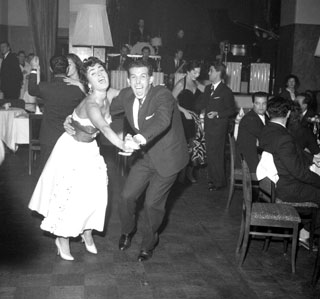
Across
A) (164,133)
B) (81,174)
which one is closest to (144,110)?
(164,133)

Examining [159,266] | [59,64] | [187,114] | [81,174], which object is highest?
[59,64]

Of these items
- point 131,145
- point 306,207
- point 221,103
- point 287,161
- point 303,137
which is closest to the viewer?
point 131,145

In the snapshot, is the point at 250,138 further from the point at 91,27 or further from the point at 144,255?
the point at 91,27

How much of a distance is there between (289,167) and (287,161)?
49 millimetres

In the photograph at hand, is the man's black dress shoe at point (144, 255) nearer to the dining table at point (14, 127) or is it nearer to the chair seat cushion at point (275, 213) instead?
the chair seat cushion at point (275, 213)

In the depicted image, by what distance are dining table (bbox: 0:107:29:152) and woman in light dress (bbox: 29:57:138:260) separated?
3.56 meters

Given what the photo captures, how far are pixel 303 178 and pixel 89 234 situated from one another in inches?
64.1

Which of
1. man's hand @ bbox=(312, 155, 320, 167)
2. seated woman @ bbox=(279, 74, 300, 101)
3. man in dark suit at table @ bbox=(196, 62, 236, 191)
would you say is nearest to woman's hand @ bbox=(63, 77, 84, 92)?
man in dark suit at table @ bbox=(196, 62, 236, 191)

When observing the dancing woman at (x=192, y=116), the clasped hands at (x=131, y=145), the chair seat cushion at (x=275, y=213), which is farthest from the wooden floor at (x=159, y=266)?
the dancing woman at (x=192, y=116)

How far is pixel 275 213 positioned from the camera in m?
3.74

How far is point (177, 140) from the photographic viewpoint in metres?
3.72

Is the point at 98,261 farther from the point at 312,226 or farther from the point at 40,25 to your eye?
the point at 40,25

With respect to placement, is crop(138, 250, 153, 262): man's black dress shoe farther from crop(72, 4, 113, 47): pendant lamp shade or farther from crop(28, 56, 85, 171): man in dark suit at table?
crop(72, 4, 113, 47): pendant lamp shade

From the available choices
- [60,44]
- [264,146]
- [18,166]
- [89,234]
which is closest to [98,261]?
[89,234]
